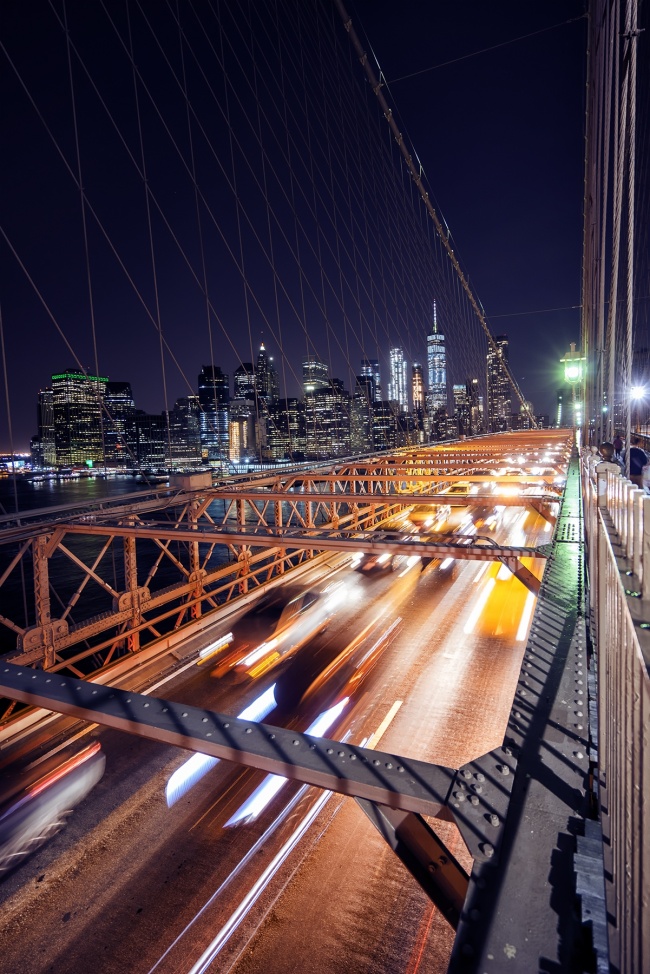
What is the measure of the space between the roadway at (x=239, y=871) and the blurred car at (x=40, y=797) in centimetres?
16

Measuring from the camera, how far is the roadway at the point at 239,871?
3.86 meters

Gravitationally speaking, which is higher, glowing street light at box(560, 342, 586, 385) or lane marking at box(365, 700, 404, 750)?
glowing street light at box(560, 342, 586, 385)

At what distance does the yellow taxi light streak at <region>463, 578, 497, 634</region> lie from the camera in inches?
430

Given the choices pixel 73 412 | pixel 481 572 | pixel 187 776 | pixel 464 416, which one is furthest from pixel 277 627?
pixel 464 416

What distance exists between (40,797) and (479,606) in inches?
389

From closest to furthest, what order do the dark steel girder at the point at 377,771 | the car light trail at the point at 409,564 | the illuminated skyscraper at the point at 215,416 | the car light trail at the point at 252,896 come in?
the dark steel girder at the point at 377,771 → the car light trail at the point at 252,896 → the illuminated skyscraper at the point at 215,416 → the car light trail at the point at 409,564

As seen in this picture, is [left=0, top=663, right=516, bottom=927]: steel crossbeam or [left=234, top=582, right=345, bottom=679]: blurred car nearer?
[left=0, top=663, right=516, bottom=927]: steel crossbeam

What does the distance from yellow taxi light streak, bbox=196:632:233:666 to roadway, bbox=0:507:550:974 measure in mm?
1290

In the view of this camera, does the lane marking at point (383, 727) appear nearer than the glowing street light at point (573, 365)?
Yes

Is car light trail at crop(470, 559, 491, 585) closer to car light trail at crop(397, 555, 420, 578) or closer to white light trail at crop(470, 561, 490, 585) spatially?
white light trail at crop(470, 561, 490, 585)

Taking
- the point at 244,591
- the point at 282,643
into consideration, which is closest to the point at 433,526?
the point at 244,591

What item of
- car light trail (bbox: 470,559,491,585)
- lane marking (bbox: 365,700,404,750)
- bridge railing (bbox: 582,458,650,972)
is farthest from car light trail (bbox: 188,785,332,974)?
car light trail (bbox: 470,559,491,585)

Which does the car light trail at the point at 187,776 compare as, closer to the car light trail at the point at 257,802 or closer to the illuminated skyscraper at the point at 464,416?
the car light trail at the point at 257,802

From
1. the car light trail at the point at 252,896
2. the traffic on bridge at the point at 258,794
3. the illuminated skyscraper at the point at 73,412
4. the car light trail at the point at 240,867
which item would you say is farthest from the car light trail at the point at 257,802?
the illuminated skyscraper at the point at 73,412
